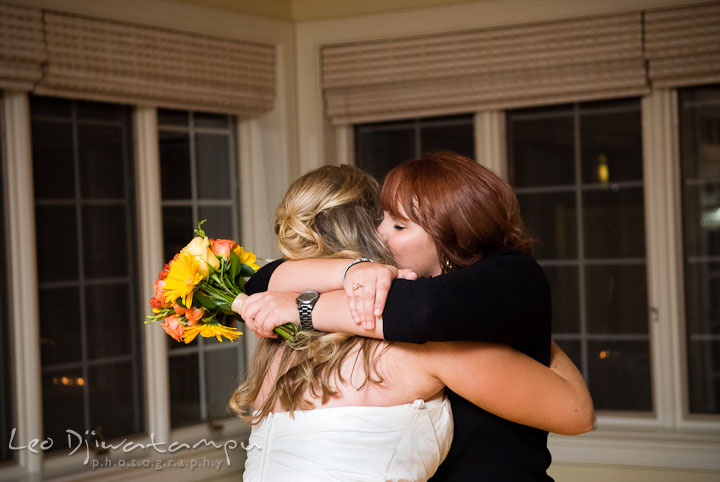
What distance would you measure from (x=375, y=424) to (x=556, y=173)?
252 cm

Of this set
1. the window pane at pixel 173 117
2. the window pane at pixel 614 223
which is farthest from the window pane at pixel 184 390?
the window pane at pixel 614 223

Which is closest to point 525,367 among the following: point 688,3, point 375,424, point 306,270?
point 375,424

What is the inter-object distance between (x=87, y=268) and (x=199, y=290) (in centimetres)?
182

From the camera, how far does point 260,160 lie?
3555mm

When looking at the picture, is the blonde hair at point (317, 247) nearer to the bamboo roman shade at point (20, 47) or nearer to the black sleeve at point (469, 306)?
the black sleeve at point (469, 306)

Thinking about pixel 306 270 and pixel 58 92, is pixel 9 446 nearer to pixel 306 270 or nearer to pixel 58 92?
pixel 58 92

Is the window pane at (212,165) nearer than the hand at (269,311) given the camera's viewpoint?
No

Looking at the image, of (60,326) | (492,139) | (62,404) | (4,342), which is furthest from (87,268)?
(492,139)

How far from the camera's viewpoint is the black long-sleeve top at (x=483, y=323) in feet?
3.46

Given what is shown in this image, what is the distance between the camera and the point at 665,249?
129 inches

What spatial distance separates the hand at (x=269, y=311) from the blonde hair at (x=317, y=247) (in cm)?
5

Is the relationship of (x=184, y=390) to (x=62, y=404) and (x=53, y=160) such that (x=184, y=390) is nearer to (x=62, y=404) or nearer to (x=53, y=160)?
(x=62, y=404)

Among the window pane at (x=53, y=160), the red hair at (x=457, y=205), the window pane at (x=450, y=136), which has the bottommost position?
the red hair at (x=457, y=205)

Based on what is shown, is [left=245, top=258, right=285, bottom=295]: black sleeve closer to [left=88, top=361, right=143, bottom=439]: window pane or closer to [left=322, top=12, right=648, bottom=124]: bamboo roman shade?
[left=88, top=361, right=143, bottom=439]: window pane
